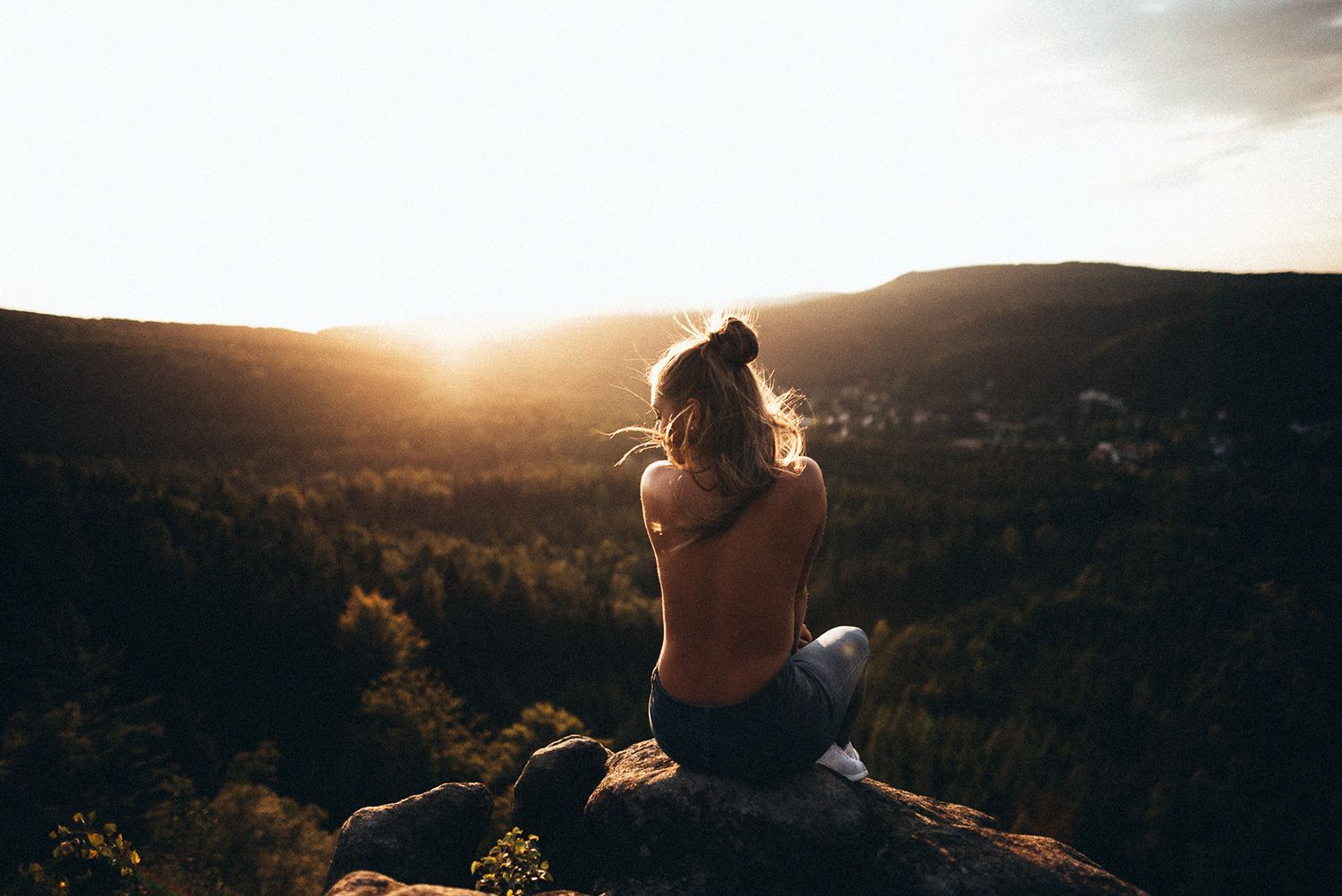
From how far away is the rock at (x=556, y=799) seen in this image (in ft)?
13.6

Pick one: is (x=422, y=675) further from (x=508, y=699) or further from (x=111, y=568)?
(x=111, y=568)

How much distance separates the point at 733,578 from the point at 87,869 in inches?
205

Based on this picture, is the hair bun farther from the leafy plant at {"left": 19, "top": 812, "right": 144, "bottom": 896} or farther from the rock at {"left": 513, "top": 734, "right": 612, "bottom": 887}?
the leafy plant at {"left": 19, "top": 812, "right": 144, "bottom": 896}

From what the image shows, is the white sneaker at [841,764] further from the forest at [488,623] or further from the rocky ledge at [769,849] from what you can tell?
the forest at [488,623]

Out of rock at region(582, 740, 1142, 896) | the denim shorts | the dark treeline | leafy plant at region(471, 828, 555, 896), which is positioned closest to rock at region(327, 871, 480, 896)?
leafy plant at region(471, 828, 555, 896)

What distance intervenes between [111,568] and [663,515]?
41.8 feet

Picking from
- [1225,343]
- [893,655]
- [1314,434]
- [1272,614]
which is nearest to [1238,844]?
[893,655]

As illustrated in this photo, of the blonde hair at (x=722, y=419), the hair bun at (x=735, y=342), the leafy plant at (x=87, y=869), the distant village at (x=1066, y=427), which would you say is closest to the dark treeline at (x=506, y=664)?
the leafy plant at (x=87, y=869)

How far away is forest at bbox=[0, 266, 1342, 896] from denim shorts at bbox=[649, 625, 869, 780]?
6147mm

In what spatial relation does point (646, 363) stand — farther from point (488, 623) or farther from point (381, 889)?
point (488, 623)

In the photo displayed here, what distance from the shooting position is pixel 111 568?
11.1 m

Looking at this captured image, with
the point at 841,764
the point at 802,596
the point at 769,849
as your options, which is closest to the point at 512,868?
the point at 769,849

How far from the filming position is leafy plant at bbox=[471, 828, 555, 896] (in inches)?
137

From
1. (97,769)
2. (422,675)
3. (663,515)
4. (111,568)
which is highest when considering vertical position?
(663,515)
